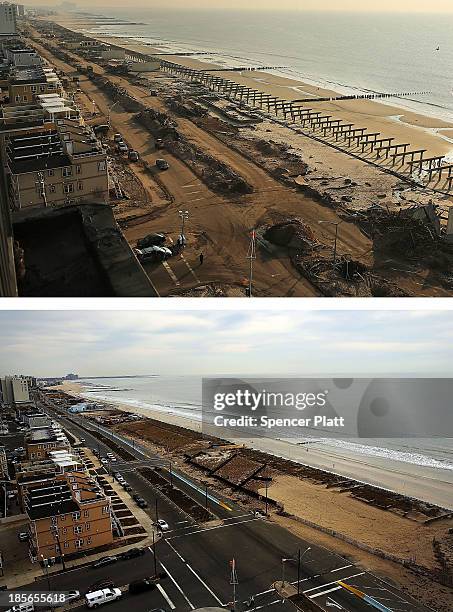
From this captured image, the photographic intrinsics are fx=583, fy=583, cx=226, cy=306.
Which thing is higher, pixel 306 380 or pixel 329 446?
pixel 306 380

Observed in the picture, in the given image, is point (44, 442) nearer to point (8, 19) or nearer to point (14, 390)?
point (14, 390)

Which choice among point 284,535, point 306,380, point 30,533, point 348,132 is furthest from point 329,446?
point 348,132

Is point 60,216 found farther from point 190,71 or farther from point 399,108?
point 190,71

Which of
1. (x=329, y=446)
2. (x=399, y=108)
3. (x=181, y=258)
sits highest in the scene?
(x=399, y=108)

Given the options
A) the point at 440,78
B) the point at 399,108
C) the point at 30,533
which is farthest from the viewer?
the point at 440,78

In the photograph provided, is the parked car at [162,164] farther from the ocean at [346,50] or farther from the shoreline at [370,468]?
the ocean at [346,50]
